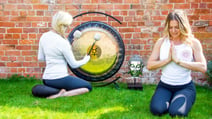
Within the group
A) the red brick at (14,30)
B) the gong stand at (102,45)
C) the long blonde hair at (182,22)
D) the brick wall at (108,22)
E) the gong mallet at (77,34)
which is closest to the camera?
the long blonde hair at (182,22)

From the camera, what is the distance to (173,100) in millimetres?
3010

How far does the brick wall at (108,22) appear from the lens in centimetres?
450

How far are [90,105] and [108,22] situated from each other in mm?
1575

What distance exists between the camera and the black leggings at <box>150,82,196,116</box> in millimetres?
2910

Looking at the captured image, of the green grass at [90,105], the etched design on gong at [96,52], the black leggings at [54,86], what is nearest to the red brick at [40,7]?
the etched design on gong at [96,52]

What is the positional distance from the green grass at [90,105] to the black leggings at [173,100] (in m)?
0.07

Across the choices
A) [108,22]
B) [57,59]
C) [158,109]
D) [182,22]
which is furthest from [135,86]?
[182,22]

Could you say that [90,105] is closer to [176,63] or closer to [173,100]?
[173,100]

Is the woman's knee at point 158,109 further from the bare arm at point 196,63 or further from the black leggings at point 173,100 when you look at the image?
the bare arm at point 196,63

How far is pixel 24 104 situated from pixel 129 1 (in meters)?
2.08

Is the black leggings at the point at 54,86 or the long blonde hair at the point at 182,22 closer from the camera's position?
the long blonde hair at the point at 182,22

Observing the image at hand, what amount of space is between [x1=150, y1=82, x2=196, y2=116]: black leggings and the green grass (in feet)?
0.23

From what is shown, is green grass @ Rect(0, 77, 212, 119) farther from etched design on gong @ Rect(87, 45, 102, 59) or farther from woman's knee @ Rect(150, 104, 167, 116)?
etched design on gong @ Rect(87, 45, 102, 59)

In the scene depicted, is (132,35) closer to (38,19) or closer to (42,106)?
(38,19)
